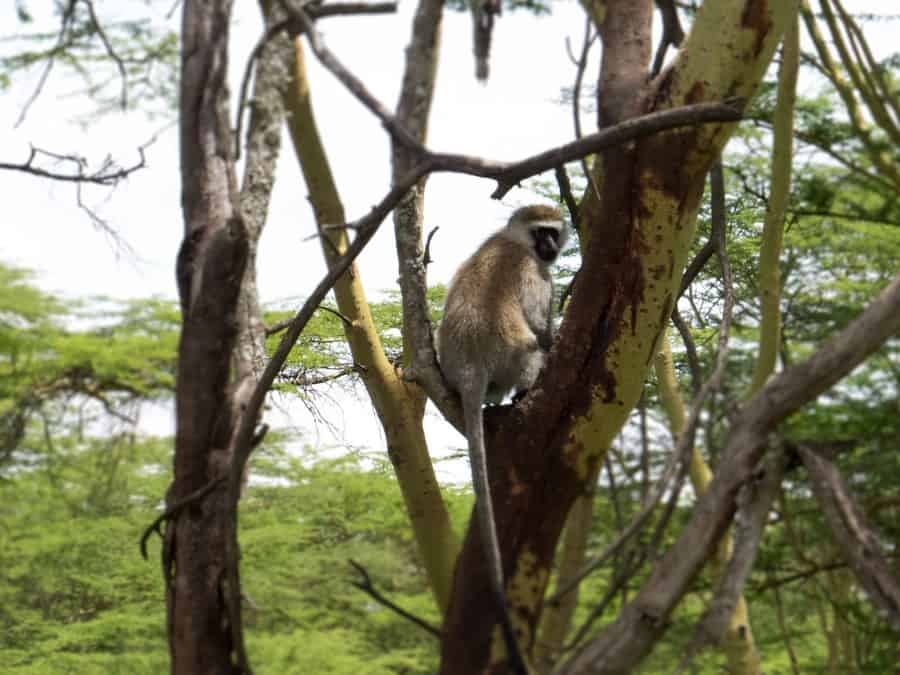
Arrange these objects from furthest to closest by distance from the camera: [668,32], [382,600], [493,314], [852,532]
→ [493,314], [668,32], [382,600], [852,532]

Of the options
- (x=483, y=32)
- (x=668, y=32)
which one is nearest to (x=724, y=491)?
(x=483, y=32)

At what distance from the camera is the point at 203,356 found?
1875 mm

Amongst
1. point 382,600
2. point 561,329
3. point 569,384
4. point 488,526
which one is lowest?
point 382,600

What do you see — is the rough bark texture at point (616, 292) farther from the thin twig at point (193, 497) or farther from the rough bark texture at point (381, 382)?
the rough bark texture at point (381, 382)

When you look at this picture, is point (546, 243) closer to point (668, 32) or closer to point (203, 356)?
point (668, 32)

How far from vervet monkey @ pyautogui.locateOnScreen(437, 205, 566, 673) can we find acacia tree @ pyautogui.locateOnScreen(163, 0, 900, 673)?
0.87 meters

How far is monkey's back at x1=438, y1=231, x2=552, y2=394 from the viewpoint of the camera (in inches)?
148

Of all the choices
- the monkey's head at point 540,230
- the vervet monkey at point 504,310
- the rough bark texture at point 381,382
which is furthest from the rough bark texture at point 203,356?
the monkey's head at point 540,230

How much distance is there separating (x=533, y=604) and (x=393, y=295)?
3.13m

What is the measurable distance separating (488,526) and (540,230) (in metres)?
2.52

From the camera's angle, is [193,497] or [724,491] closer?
[724,491]

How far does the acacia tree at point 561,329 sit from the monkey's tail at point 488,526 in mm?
50

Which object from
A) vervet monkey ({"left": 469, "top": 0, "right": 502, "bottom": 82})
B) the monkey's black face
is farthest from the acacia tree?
the monkey's black face

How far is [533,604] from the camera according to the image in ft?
7.14
